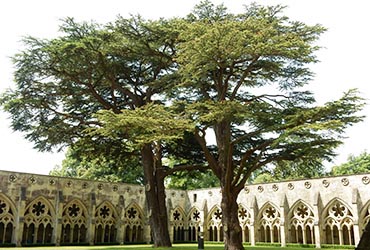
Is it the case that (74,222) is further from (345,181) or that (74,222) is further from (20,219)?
(345,181)

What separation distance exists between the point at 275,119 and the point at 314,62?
2892mm

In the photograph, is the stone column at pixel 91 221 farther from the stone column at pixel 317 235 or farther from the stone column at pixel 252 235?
the stone column at pixel 317 235

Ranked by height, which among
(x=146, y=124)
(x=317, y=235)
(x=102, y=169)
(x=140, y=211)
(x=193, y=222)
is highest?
(x=102, y=169)

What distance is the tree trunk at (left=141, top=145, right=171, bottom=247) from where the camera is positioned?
16.8m

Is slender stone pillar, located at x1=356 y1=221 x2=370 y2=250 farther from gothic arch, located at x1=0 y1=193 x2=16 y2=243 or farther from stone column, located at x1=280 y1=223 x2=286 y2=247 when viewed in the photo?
stone column, located at x1=280 y1=223 x2=286 y2=247

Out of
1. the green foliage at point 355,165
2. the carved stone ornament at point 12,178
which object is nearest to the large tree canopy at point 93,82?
the carved stone ornament at point 12,178

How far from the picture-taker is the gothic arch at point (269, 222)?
23.5m

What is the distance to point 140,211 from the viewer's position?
25703 mm

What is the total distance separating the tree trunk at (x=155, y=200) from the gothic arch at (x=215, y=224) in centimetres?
1008

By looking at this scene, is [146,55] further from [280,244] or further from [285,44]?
[280,244]

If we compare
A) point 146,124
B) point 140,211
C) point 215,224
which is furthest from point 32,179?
point 215,224

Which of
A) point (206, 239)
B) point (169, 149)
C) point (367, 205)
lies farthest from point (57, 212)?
point (367, 205)

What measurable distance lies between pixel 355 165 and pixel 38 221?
96.4 feet

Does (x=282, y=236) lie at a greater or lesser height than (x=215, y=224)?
lesser
